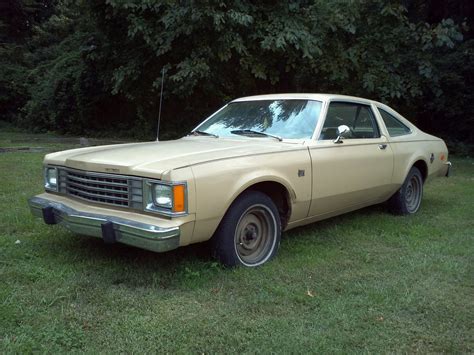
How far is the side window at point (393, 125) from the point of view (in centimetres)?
594

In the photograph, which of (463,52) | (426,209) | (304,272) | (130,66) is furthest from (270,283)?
(463,52)

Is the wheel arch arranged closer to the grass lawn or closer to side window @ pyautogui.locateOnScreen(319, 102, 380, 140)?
the grass lawn

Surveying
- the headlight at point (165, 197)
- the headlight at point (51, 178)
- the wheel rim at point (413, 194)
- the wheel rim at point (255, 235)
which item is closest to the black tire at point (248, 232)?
the wheel rim at point (255, 235)

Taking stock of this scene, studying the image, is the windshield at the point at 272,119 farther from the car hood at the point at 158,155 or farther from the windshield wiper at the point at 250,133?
the car hood at the point at 158,155

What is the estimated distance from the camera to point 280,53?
37.9 feet

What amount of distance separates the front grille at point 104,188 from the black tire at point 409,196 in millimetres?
3611

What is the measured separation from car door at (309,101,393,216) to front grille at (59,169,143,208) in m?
1.69

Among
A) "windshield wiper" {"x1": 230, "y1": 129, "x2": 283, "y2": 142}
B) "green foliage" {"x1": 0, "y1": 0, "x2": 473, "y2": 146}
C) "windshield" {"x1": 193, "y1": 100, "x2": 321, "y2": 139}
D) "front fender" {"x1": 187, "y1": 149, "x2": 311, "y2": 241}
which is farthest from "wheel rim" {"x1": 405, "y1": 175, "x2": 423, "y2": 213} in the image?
"green foliage" {"x1": 0, "y1": 0, "x2": 473, "y2": 146}

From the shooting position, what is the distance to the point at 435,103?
14031 mm

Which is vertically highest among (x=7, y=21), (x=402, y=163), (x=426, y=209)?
(x=7, y=21)

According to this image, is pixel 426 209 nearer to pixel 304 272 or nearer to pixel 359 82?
pixel 304 272

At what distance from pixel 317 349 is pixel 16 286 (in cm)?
219

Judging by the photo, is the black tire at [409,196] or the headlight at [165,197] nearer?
the headlight at [165,197]

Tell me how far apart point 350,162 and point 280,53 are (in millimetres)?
7114
